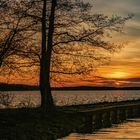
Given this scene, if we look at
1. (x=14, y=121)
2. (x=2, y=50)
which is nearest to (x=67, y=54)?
(x=14, y=121)

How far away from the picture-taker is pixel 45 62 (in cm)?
3556

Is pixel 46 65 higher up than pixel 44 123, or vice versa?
pixel 46 65

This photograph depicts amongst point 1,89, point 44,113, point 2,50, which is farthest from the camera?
point 44,113

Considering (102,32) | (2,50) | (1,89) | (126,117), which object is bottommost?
(126,117)

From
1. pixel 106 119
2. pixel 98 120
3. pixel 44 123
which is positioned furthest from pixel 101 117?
pixel 44 123

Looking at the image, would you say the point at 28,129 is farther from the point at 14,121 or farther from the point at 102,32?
the point at 102,32

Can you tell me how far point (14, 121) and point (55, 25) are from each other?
11445mm

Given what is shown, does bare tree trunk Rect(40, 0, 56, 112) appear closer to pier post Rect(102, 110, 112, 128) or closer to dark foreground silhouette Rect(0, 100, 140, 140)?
dark foreground silhouette Rect(0, 100, 140, 140)

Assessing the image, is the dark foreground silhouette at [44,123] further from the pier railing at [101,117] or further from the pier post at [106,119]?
the pier post at [106,119]

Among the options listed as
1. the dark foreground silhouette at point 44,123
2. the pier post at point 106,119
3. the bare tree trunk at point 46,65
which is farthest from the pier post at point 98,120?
the bare tree trunk at point 46,65

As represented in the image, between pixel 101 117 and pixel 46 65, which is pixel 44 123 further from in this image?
pixel 101 117

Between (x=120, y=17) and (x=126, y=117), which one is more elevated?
(x=120, y=17)

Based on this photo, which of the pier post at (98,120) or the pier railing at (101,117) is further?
the pier post at (98,120)

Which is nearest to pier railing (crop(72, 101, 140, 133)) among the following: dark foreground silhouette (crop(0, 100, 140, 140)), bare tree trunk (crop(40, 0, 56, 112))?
dark foreground silhouette (crop(0, 100, 140, 140))
